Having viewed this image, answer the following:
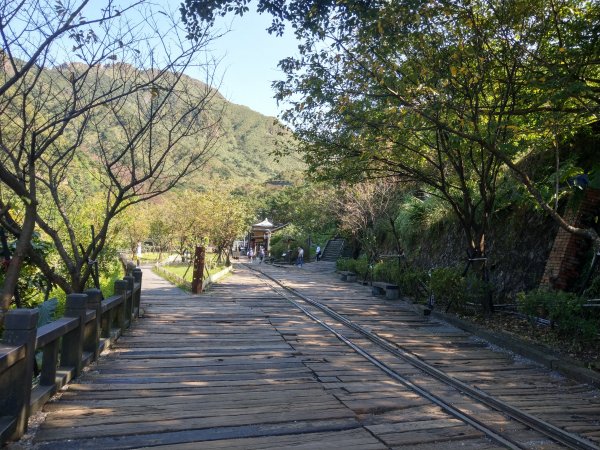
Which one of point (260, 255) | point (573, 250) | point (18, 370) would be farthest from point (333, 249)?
point (18, 370)

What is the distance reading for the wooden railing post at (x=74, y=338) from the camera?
5457mm

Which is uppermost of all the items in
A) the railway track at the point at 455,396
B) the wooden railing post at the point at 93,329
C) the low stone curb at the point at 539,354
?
the wooden railing post at the point at 93,329

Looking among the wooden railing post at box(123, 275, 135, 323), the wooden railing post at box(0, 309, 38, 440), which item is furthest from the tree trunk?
the wooden railing post at box(123, 275, 135, 323)

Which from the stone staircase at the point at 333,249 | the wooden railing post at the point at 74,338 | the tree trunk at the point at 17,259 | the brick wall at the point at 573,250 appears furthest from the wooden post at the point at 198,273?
the stone staircase at the point at 333,249

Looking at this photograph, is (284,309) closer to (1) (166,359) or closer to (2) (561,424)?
(1) (166,359)

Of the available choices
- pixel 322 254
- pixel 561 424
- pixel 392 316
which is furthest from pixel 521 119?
pixel 322 254

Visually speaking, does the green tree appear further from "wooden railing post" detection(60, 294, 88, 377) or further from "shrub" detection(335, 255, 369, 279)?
"shrub" detection(335, 255, 369, 279)

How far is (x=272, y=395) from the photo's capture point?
209 inches

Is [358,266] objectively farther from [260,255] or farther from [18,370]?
[260,255]

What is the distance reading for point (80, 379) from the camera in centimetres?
555

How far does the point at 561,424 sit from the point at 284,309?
7.97m

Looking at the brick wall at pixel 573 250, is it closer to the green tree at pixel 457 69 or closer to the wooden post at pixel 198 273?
the green tree at pixel 457 69

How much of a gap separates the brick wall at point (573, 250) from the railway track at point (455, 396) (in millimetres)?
3805

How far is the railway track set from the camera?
434 centimetres
